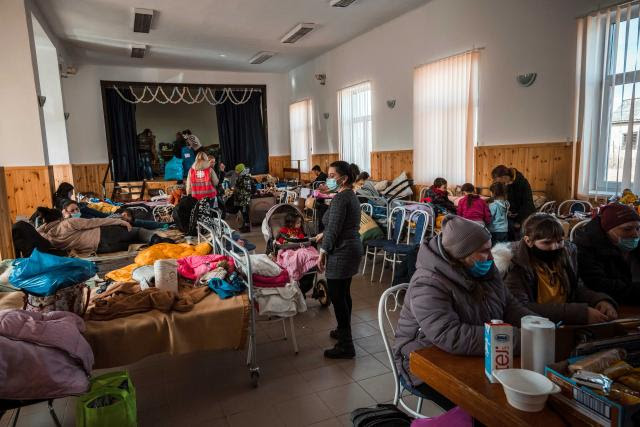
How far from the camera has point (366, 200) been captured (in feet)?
19.5

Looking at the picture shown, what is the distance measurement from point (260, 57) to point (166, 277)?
8412 millimetres

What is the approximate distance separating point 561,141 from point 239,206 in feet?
16.6

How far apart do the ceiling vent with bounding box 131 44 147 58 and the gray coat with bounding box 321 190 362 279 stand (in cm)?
757

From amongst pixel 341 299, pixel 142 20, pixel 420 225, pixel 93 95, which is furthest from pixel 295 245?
pixel 93 95

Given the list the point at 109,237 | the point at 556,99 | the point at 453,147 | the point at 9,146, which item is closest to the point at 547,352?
the point at 109,237

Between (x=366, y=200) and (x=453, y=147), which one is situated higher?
(x=453, y=147)

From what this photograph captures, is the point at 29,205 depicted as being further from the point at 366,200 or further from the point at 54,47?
the point at 366,200

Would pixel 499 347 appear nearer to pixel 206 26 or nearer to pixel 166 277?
pixel 166 277

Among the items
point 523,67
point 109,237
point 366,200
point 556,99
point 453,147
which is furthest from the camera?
point 453,147

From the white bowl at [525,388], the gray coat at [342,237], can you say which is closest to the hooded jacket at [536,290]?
the white bowl at [525,388]

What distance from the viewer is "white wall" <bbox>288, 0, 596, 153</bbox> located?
4.81 meters

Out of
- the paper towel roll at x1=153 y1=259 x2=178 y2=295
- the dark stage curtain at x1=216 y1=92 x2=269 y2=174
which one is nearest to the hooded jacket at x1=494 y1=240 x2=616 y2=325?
the paper towel roll at x1=153 y1=259 x2=178 y2=295

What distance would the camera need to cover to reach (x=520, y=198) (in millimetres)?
4668

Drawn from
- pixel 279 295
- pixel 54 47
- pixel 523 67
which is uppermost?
Answer: pixel 54 47
